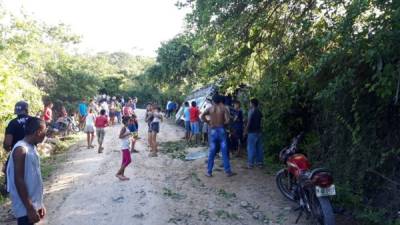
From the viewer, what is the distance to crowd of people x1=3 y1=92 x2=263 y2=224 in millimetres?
4133

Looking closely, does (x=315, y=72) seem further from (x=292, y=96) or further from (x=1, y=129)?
(x=1, y=129)

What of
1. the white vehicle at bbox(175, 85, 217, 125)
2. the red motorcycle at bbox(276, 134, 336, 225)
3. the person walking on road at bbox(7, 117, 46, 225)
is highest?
the white vehicle at bbox(175, 85, 217, 125)

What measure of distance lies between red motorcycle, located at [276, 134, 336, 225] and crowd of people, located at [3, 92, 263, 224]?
2290mm

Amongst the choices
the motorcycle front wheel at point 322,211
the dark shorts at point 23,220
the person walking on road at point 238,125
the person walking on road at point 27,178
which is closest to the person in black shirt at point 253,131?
the person walking on road at point 238,125

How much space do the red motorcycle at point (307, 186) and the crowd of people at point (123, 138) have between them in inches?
90.2

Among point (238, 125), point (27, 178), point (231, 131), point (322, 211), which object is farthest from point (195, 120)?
point (27, 178)

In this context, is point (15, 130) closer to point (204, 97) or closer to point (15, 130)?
point (15, 130)

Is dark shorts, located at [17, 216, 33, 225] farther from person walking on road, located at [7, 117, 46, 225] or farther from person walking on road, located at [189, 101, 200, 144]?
person walking on road, located at [189, 101, 200, 144]

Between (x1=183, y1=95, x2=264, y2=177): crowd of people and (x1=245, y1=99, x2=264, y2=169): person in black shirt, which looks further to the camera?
(x1=245, y1=99, x2=264, y2=169): person in black shirt

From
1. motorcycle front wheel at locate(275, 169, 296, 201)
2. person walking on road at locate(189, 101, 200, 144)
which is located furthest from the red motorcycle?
person walking on road at locate(189, 101, 200, 144)

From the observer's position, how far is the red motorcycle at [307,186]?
5.87 meters

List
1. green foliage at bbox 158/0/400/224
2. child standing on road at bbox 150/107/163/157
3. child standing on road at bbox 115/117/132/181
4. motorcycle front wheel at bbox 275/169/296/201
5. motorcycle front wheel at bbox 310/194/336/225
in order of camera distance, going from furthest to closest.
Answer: child standing on road at bbox 150/107/163/157 < child standing on road at bbox 115/117/132/181 < motorcycle front wheel at bbox 275/169/296/201 < green foliage at bbox 158/0/400/224 < motorcycle front wheel at bbox 310/194/336/225

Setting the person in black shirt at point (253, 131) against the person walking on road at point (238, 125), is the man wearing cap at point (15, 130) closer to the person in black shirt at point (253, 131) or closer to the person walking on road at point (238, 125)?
the person in black shirt at point (253, 131)

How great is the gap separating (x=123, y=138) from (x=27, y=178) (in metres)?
5.78
